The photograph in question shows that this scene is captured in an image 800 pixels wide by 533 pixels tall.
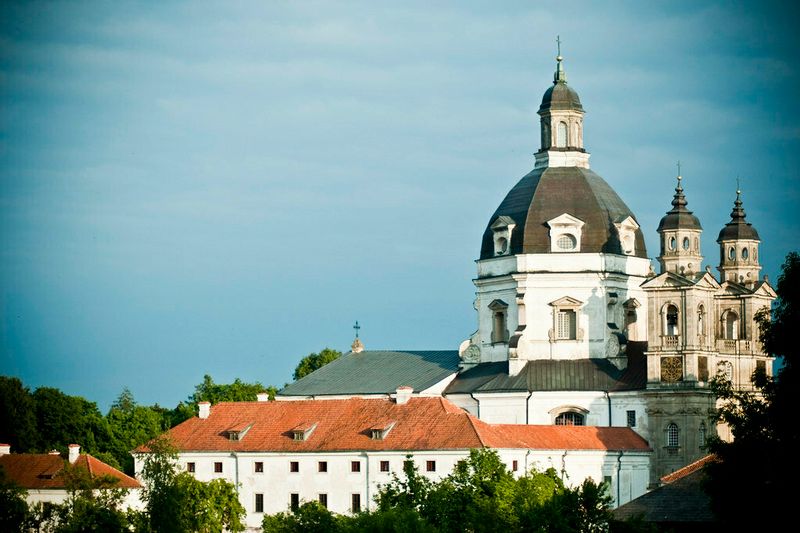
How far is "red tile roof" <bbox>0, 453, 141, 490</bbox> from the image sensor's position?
10200 cm

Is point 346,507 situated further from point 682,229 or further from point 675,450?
point 682,229

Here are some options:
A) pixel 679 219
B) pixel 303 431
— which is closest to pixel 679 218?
pixel 679 219

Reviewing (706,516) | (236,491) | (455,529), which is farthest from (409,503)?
(236,491)

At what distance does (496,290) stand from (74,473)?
1087 inches

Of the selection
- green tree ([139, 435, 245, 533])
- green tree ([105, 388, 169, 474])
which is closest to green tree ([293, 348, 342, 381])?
green tree ([105, 388, 169, 474])

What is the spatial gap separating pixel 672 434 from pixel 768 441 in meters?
37.3

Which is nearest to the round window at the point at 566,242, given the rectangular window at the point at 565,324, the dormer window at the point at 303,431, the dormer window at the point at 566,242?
the dormer window at the point at 566,242

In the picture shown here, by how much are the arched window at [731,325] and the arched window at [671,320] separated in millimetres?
3979

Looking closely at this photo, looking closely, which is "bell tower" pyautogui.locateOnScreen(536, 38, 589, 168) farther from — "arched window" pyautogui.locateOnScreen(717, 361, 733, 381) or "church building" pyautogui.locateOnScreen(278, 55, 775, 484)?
"arched window" pyautogui.locateOnScreen(717, 361, 733, 381)

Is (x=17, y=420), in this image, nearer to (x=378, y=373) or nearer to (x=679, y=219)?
(x=378, y=373)

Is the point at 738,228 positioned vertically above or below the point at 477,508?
above

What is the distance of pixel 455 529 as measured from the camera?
79625mm

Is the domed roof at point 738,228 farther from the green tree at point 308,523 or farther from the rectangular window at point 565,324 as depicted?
the green tree at point 308,523

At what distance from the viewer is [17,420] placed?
12612cm
